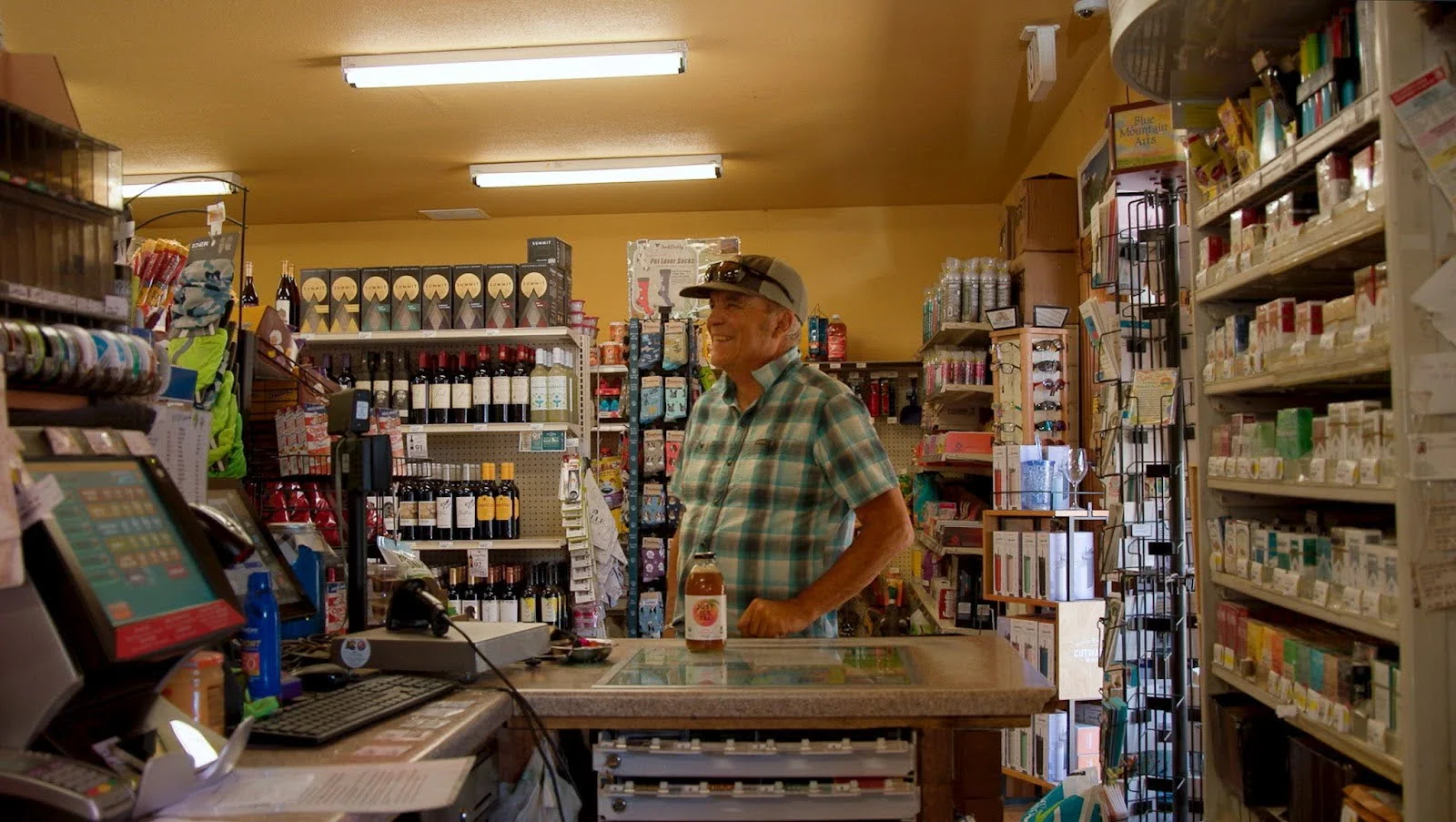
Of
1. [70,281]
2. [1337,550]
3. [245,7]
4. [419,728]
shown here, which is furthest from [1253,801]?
[245,7]

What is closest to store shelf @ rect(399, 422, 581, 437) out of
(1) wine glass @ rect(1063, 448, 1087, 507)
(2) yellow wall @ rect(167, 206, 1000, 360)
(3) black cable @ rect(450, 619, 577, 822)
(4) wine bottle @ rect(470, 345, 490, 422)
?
(4) wine bottle @ rect(470, 345, 490, 422)

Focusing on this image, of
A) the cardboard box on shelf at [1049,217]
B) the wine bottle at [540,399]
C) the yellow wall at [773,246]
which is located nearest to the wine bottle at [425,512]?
the wine bottle at [540,399]

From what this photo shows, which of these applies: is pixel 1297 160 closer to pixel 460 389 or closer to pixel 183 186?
pixel 460 389

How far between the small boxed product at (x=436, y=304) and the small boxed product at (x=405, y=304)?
0.10 feet

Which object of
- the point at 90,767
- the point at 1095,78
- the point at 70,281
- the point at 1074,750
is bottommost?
the point at 1074,750

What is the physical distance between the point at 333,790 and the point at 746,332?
5.88 ft

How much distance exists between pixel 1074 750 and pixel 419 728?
438 centimetres

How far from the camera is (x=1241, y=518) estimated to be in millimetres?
2969

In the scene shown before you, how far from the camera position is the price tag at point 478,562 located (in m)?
5.61

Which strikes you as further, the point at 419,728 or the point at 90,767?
the point at 419,728

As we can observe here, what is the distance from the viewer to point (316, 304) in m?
5.93

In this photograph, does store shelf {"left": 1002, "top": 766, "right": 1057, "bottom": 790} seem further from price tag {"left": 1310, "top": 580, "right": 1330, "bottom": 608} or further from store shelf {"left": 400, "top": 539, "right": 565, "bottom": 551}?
price tag {"left": 1310, "top": 580, "right": 1330, "bottom": 608}

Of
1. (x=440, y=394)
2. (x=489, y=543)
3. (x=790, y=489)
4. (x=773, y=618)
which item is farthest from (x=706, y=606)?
(x=440, y=394)

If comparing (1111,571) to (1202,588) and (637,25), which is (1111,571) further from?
(637,25)
